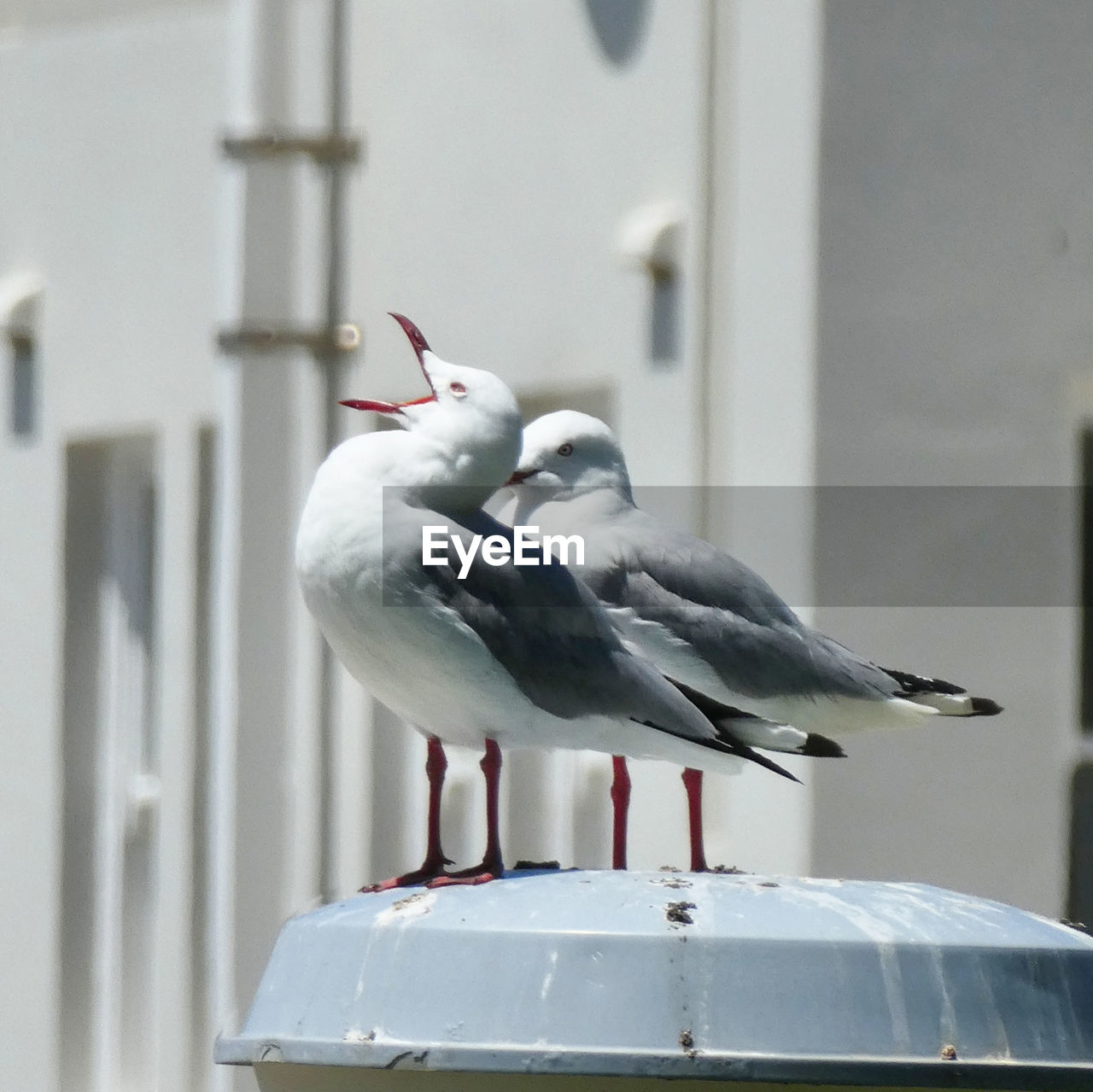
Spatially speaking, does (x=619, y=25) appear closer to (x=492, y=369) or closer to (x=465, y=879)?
(x=492, y=369)

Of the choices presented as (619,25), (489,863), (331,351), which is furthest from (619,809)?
(331,351)

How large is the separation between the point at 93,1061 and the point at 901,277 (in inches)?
144

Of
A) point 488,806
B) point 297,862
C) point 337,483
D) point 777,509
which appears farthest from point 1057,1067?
point 297,862

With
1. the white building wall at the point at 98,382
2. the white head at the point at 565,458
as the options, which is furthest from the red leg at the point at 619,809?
the white building wall at the point at 98,382

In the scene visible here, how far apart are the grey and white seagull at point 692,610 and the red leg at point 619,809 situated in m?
0.09

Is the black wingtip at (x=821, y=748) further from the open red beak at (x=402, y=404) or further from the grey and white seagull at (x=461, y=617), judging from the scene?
the open red beak at (x=402, y=404)

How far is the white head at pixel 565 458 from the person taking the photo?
10.9 feet

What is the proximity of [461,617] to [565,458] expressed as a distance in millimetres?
577

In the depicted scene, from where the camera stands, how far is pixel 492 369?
559 cm

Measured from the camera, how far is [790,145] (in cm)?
475

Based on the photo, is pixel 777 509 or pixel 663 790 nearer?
pixel 777 509

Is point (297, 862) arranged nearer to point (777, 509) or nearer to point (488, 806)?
point (777, 509)

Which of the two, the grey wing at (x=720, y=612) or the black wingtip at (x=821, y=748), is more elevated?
the grey wing at (x=720, y=612)

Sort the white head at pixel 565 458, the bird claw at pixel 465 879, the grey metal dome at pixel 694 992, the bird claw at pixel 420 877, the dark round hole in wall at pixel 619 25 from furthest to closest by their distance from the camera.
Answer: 1. the dark round hole in wall at pixel 619 25
2. the white head at pixel 565 458
3. the bird claw at pixel 420 877
4. the bird claw at pixel 465 879
5. the grey metal dome at pixel 694 992
